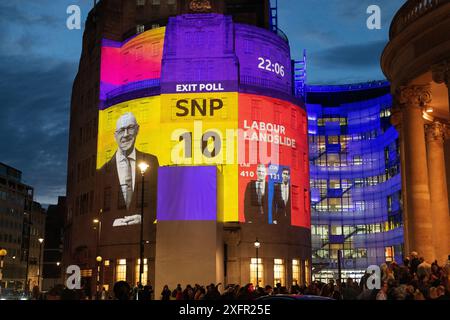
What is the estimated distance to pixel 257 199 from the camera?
59906 millimetres

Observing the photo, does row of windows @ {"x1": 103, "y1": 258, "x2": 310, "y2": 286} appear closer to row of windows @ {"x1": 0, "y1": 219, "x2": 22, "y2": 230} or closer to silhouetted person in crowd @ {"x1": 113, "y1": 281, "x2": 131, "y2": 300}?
silhouetted person in crowd @ {"x1": 113, "y1": 281, "x2": 131, "y2": 300}

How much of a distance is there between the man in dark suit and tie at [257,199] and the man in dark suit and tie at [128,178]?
9.42m

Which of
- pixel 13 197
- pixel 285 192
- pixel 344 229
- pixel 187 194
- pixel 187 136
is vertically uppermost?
pixel 13 197

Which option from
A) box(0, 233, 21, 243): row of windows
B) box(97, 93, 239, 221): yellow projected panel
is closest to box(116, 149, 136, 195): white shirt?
box(97, 93, 239, 221): yellow projected panel

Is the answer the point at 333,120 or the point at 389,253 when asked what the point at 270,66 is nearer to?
the point at 389,253

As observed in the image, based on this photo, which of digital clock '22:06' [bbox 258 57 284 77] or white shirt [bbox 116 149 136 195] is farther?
digital clock '22:06' [bbox 258 57 284 77]

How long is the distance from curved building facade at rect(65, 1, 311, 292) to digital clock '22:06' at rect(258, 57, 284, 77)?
132mm

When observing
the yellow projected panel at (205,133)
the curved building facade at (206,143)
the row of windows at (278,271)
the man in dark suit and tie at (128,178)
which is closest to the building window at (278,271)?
the row of windows at (278,271)

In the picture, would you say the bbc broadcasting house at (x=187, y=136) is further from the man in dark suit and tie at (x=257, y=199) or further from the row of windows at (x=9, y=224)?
the row of windows at (x=9, y=224)

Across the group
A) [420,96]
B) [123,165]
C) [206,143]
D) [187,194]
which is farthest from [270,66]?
[420,96]

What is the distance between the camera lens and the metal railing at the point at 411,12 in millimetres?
22931

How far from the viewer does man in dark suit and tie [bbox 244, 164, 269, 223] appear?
195 ft

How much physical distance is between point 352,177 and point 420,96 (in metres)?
86.0
